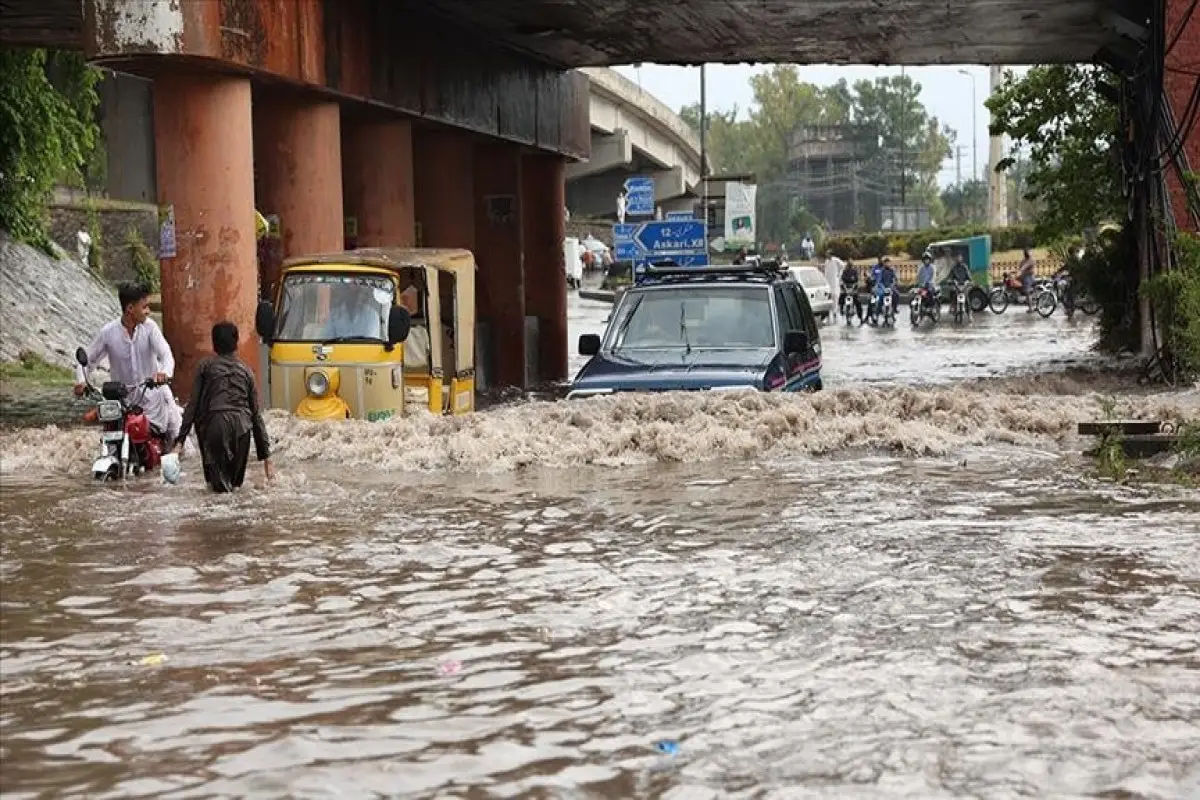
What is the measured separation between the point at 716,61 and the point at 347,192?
22.9ft

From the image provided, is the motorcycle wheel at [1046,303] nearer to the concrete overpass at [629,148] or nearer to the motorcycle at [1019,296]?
the motorcycle at [1019,296]

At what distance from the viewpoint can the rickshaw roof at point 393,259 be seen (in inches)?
715

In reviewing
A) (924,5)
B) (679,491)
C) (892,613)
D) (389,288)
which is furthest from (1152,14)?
(892,613)

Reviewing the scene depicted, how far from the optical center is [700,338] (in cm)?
1753

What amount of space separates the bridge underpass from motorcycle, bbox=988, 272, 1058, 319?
19093 millimetres

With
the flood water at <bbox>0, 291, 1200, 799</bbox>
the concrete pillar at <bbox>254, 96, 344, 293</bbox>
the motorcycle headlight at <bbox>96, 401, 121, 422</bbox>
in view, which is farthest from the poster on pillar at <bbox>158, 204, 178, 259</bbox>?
the motorcycle headlight at <bbox>96, 401, 121, 422</bbox>

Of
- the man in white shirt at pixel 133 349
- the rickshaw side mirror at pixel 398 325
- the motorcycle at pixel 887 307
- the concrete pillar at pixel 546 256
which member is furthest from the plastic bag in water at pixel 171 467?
the motorcycle at pixel 887 307

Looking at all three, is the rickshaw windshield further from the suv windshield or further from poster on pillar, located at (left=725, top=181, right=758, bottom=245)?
poster on pillar, located at (left=725, top=181, right=758, bottom=245)

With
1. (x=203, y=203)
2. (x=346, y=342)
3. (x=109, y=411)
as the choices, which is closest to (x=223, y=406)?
(x=109, y=411)

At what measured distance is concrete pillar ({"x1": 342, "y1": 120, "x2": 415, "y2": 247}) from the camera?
26016 millimetres

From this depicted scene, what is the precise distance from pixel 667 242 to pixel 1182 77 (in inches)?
450

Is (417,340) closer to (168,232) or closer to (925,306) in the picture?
(168,232)

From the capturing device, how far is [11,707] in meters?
6.97

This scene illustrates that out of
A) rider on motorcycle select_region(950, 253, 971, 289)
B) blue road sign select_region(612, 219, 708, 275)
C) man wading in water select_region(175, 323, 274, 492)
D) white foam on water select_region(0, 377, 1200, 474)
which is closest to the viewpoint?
man wading in water select_region(175, 323, 274, 492)
